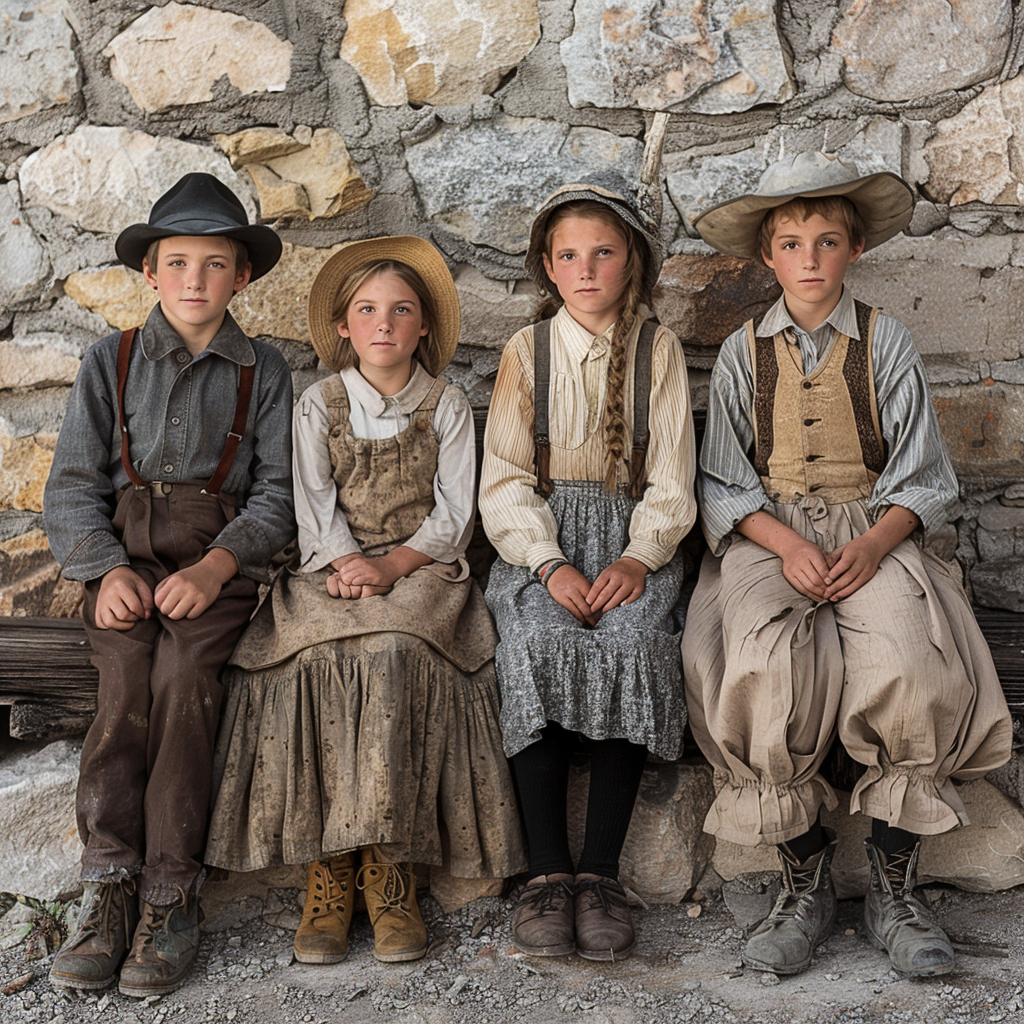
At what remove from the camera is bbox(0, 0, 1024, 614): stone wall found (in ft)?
9.96

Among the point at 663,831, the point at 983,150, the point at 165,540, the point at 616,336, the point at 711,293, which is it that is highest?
the point at 983,150

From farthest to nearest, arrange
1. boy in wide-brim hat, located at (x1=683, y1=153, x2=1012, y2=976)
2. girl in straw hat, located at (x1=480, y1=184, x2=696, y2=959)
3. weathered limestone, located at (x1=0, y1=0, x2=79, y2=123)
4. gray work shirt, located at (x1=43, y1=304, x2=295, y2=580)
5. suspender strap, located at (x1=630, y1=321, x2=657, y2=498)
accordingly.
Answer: weathered limestone, located at (x1=0, y1=0, x2=79, y2=123) → suspender strap, located at (x1=630, y1=321, x2=657, y2=498) → gray work shirt, located at (x1=43, y1=304, x2=295, y2=580) → girl in straw hat, located at (x1=480, y1=184, x2=696, y2=959) → boy in wide-brim hat, located at (x1=683, y1=153, x2=1012, y2=976)

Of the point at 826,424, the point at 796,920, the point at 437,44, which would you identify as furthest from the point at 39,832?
the point at 437,44

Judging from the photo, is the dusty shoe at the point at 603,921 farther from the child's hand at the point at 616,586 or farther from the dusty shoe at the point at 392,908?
the child's hand at the point at 616,586

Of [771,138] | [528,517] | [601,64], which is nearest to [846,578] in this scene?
[528,517]

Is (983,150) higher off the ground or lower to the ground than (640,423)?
higher

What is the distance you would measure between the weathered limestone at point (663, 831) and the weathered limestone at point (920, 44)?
194 cm

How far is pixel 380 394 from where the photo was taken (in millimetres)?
2781

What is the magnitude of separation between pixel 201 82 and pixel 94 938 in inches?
88.8

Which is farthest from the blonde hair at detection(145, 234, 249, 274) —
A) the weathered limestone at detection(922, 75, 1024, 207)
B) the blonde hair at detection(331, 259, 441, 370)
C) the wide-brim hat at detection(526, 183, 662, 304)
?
the weathered limestone at detection(922, 75, 1024, 207)

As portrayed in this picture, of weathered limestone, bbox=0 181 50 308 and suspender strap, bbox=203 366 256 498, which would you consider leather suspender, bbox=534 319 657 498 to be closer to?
suspender strap, bbox=203 366 256 498

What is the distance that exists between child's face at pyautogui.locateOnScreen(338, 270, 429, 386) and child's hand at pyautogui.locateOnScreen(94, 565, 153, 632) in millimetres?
772

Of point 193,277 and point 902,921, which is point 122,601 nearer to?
point 193,277

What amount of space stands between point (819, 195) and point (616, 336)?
59cm
